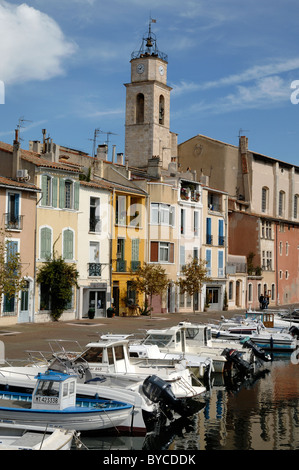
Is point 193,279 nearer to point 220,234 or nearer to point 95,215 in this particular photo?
point 220,234

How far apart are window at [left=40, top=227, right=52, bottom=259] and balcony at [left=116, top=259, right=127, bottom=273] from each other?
26.6 feet

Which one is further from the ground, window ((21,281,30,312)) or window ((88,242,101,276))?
window ((88,242,101,276))

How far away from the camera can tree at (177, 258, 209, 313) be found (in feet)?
184

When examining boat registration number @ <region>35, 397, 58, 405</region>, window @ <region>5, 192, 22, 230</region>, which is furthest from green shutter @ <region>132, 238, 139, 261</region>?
boat registration number @ <region>35, 397, 58, 405</region>

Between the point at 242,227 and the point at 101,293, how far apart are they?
25.9 meters

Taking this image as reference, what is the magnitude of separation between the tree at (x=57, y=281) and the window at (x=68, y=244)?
109 centimetres

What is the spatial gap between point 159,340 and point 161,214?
28184 millimetres

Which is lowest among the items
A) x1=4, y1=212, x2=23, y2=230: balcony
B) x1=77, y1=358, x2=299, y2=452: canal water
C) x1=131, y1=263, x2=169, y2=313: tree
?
x1=77, y1=358, x2=299, y2=452: canal water

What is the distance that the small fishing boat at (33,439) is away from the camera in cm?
1460

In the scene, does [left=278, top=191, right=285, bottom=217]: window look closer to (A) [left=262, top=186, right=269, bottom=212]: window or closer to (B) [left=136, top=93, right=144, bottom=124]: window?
(A) [left=262, top=186, right=269, bottom=212]: window

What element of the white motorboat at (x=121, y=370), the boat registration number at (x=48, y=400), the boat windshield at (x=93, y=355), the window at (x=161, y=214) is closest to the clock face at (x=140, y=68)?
the window at (x=161, y=214)

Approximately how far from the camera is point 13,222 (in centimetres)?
4262

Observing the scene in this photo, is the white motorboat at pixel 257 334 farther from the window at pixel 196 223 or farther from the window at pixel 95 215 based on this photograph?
the window at pixel 196 223
